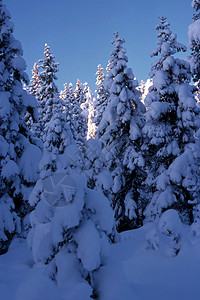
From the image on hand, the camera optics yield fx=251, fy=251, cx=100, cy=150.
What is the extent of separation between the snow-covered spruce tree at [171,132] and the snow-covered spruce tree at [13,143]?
21.1ft

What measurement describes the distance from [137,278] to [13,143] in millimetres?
8909

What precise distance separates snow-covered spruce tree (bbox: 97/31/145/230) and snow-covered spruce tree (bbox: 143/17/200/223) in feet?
5.15

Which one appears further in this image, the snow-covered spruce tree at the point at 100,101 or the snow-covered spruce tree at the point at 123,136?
the snow-covered spruce tree at the point at 100,101

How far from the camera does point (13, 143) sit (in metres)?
12.4

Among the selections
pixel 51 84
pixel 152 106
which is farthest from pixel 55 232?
pixel 51 84

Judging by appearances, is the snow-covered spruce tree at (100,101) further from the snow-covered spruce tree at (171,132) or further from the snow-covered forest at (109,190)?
the snow-covered spruce tree at (171,132)

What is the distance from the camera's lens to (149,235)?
7141 millimetres

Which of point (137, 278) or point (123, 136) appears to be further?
point (123, 136)

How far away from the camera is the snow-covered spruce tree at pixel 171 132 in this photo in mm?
12734

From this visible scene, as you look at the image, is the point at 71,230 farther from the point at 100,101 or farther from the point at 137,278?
the point at 100,101

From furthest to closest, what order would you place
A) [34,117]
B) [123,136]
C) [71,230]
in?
1. [123,136]
2. [34,117]
3. [71,230]

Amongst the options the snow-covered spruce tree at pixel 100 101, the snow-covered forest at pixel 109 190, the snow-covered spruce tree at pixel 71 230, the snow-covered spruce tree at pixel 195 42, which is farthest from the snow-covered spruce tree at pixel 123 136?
the snow-covered spruce tree at pixel 71 230

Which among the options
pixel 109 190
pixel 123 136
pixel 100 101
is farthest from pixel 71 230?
pixel 100 101

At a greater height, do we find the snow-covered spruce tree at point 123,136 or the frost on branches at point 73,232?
the snow-covered spruce tree at point 123,136
